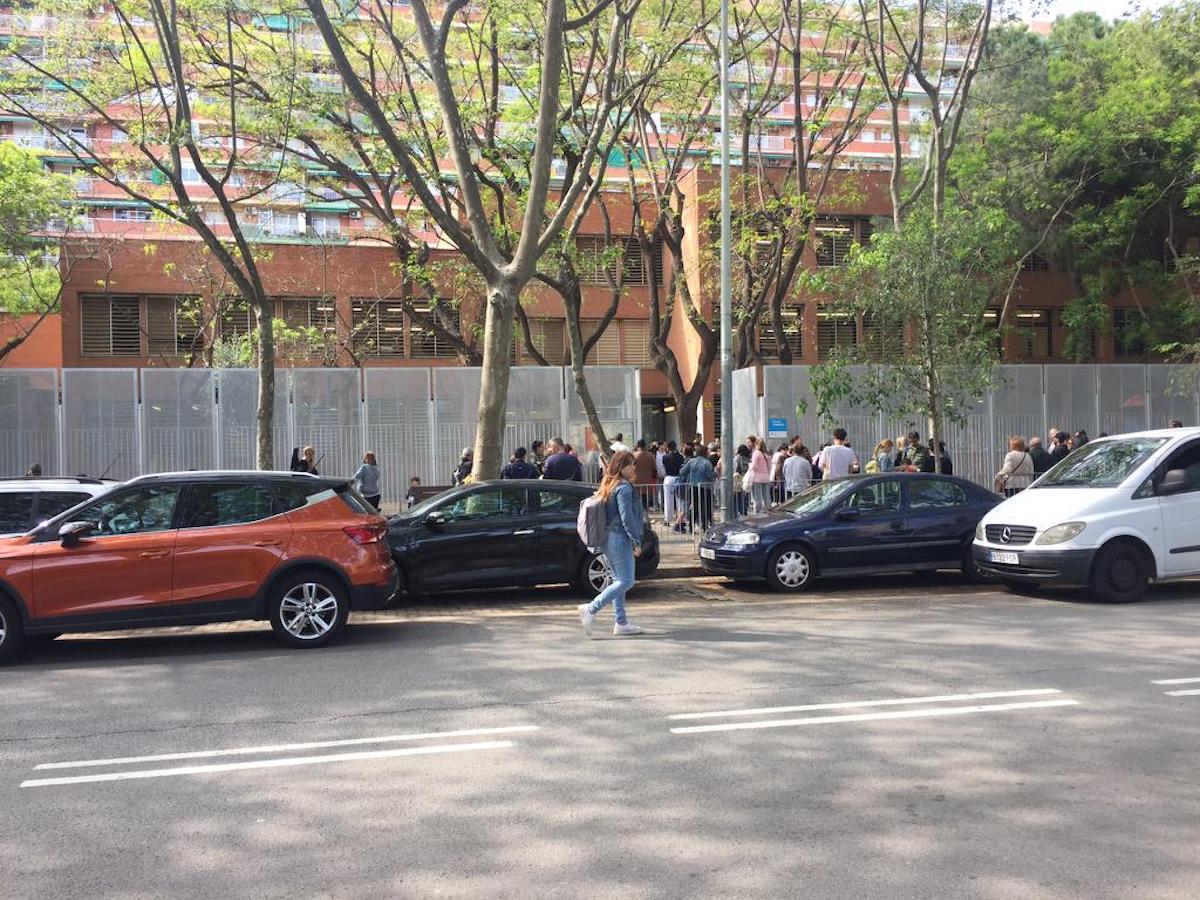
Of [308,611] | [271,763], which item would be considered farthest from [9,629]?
[271,763]

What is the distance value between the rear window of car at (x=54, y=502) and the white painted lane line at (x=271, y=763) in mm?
5451

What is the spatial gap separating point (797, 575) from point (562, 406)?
11931 millimetres

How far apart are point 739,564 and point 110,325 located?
84.3 feet

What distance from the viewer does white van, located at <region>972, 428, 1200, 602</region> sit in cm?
1095

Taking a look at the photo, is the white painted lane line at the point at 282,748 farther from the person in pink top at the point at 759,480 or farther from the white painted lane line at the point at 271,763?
the person in pink top at the point at 759,480

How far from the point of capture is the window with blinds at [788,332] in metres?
31.9

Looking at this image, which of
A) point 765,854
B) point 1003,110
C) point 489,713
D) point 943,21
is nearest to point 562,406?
point 943,21

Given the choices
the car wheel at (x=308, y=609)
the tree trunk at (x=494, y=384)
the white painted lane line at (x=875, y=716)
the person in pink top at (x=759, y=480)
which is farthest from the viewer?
the person in pink top at (x=759, y=480)

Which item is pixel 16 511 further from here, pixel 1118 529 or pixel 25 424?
pixel 25 424

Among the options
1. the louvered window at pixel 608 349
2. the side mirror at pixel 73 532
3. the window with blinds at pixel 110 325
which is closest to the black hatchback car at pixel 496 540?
the side mirror at pixel 73 532

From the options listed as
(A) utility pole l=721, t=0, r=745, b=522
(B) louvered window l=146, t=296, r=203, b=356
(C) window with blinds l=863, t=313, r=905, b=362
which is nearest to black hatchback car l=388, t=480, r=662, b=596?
(A) utility pole l=721, t=0, r=745, b=522

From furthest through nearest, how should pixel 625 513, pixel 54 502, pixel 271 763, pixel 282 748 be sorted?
1. pixel 54 502
2. pixel 625 513
3. pixel 282 748
4. pixel 271 763

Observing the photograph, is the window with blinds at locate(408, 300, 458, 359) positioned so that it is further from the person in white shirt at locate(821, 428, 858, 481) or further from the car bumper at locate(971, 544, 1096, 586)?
the car bumper at locate(971, 544, 1096, 586)

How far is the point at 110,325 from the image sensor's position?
32.0 metres
